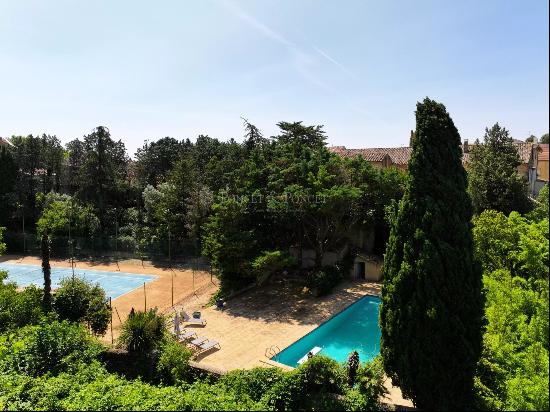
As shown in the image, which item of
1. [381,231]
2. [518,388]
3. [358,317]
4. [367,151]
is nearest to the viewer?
[518,388]

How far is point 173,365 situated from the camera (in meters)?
12.8

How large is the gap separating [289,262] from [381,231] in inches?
395

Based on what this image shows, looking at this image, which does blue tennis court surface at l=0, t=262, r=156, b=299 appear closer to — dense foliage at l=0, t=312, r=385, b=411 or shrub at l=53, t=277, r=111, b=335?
shrub at l=53, t=277, r=111, b=335

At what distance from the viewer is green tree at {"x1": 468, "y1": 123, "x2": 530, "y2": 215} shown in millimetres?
25219

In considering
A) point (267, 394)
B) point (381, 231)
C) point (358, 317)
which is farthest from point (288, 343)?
point (381, 231)

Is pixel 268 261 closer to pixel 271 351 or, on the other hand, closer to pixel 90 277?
pixel 271 351

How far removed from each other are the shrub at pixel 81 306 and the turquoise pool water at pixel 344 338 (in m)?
7.65

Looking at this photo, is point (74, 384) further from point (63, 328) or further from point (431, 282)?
point (431, 282)

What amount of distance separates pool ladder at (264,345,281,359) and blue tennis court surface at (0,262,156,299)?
13954 mm

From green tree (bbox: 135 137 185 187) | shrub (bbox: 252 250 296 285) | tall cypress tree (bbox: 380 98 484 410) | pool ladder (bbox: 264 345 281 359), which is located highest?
green tree (bbox: 135 137 185 187)

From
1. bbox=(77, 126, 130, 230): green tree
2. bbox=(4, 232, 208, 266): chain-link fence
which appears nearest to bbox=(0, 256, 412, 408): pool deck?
bbox=(4, 232, 208, 266): chain-link fence

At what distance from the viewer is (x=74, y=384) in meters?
10.6

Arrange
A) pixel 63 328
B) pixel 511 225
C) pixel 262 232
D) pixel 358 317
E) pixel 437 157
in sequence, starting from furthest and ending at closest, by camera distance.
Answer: pixel 262 232, pixel 358 317, pixel 511 225, pixel 63 328, pixel 437 157

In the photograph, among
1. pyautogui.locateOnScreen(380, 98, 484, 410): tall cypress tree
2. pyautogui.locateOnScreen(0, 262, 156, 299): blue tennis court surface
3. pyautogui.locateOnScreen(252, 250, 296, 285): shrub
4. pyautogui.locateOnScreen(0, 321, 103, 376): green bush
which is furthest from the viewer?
pyautogui.locateOnScreen(0, 262, 156, 299): blue tennis court surface
